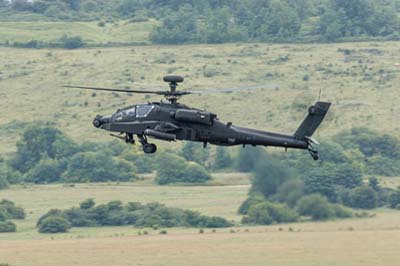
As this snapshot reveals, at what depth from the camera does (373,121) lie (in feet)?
612

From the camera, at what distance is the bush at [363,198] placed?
123m

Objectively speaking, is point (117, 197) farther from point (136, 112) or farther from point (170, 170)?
point (136, 112)

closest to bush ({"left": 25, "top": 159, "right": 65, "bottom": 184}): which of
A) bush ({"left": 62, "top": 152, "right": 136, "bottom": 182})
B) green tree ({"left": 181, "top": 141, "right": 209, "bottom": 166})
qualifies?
bush ({"left": 62, "top": 152, "right": 136, "bottom": 182})

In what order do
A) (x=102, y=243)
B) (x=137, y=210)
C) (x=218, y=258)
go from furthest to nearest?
(x=137, y=210) < (x=102, y=243) < (x=218, y=258)

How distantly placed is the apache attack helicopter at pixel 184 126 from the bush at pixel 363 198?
5474cm

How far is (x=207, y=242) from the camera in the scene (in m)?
134

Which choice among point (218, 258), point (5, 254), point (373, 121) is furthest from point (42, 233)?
point (373, 121)

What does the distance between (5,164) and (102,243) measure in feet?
150

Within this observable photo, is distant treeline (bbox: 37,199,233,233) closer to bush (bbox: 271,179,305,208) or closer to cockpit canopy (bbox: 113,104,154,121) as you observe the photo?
bush (bbox: 271,179,305,208)

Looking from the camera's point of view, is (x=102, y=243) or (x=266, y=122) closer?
(x=102, y=243)

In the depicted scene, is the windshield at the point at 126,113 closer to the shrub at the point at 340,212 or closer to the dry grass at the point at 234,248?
the shrub at the point at 340,212

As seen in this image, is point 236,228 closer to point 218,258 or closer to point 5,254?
point 218,258

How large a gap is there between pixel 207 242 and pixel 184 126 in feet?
226

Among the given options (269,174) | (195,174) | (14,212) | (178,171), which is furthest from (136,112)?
(178,171)
